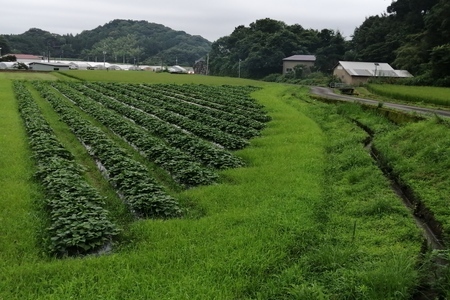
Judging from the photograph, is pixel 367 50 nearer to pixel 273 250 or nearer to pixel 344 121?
pixel 344 121

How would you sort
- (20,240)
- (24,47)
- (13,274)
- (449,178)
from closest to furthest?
(13,274) → (20,240) → (449,178) → (24,47)

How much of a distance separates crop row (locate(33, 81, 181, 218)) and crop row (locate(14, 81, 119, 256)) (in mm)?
861

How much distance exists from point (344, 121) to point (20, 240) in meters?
19.8

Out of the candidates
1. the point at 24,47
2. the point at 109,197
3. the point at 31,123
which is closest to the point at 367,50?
the point at 31,123

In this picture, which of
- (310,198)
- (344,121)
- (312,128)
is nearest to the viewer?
(310,198)

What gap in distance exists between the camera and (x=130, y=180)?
10.6m

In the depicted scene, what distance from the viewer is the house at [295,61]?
310ft

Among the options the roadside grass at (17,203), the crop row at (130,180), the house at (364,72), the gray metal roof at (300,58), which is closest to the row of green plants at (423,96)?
the house at (364,72)

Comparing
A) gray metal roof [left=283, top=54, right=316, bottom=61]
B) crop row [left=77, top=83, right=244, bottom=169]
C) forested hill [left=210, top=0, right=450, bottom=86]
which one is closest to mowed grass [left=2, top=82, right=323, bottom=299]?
crop row [left=77, top=83, right=244, bottom=169]

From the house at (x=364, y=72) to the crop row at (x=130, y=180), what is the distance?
5766 cm

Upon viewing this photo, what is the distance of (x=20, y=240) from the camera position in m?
7.68

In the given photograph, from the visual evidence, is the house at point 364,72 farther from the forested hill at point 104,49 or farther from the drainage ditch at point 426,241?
the forested hill at point 104,49

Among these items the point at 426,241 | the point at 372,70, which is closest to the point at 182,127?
the point at 426,241

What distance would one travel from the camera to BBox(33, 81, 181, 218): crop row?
9.30m
